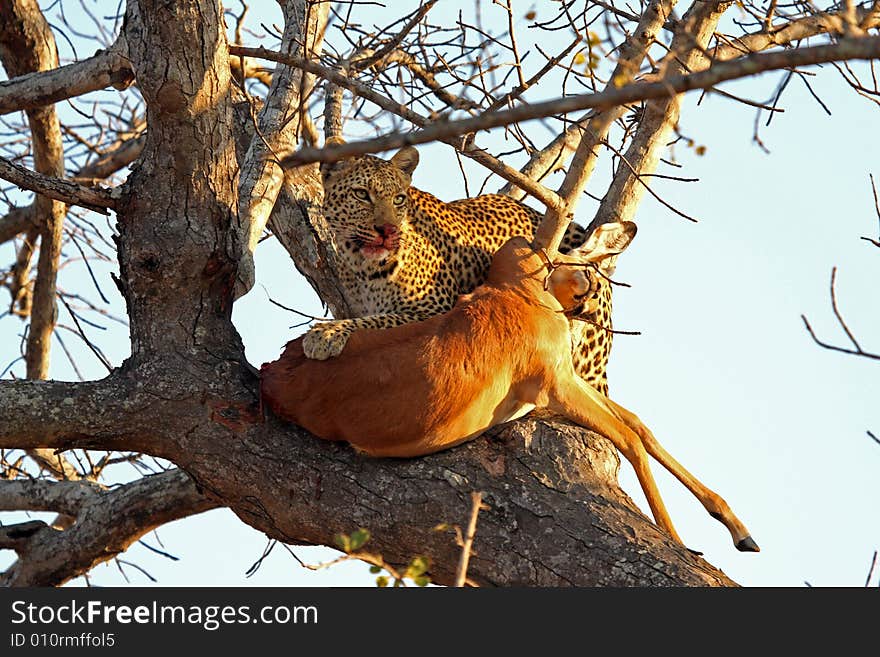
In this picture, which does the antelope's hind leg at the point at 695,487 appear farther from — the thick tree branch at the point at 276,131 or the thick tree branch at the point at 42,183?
the thick tree branch at the point at 42,183

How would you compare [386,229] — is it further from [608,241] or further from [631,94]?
[631,94]

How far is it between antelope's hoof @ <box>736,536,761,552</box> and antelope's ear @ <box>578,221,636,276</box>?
1354mm

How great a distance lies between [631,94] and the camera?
2.49 m

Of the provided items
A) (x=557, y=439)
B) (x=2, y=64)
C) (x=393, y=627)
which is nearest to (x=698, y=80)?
(x=393, y=627)

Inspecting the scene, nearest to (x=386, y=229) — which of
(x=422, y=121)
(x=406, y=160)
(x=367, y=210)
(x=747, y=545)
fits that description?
(x=367, y=210)

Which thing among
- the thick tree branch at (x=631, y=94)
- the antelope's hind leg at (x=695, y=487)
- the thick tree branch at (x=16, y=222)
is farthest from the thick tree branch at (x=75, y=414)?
the thick tree branch at (x=16, y=222)

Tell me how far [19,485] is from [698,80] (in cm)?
476

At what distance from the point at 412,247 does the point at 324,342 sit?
3.52 ft

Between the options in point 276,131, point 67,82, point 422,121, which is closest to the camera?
point 422,121

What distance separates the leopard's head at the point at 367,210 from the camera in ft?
18.9

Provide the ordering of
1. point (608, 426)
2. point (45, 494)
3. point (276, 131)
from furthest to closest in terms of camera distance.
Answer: point (45, 494)
point (276, 131)
point (608, 426)

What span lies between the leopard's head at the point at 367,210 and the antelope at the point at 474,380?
66 cm

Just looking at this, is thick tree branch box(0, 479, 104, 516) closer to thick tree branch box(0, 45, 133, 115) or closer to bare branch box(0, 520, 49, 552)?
bare branch box(0, 520, 49, 552)

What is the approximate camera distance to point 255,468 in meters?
4.75
